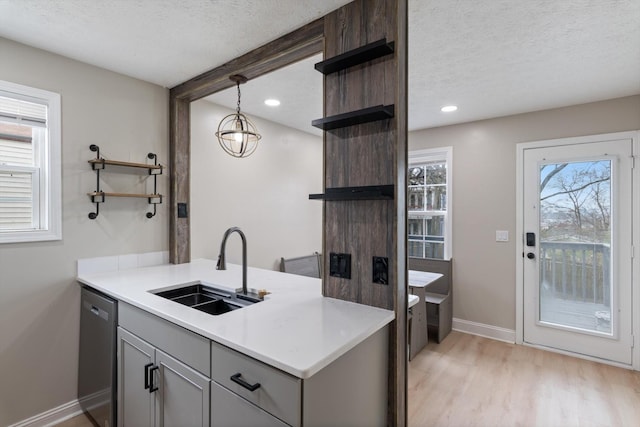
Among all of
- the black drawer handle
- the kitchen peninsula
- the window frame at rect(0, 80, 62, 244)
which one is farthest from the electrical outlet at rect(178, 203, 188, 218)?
the black drawer handle

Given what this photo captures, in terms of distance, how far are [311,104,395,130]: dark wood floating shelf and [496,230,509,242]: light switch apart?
2763 mm

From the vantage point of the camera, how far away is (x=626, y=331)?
2896mm

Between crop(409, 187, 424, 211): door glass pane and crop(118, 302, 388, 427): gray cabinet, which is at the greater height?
crop(409, 187, 424, 211): door glass pane

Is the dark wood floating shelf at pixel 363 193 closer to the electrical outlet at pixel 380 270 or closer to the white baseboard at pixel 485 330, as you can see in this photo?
the electrical outlet at pixel 380 270

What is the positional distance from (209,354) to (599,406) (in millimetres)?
2853

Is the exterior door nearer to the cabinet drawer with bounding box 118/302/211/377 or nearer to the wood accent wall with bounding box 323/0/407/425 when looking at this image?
the wood accent wall with bounding box 323/0/407/425

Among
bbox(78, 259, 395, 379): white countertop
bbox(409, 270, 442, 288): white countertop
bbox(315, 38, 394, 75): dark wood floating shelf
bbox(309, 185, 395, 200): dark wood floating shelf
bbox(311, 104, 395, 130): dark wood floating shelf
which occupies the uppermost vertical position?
bbox(315, 38, 394, 75): dark wood floating shelf

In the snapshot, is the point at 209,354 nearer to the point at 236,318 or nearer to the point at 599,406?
the point at 236,318

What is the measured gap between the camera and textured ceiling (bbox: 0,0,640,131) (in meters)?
1.67

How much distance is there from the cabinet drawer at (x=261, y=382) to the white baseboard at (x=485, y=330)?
3.36 m

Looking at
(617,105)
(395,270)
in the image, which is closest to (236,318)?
(395,270)

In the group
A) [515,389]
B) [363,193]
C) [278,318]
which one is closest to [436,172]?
[515,389]

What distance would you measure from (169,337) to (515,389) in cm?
265

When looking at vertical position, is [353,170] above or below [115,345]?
above
